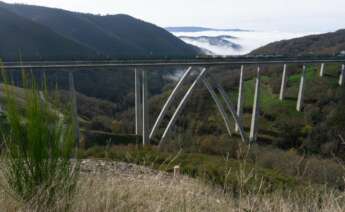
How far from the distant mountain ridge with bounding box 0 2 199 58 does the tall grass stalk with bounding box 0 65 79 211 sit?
79.4 metres

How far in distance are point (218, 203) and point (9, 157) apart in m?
2.11

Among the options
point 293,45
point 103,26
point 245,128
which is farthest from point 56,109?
point 103,26

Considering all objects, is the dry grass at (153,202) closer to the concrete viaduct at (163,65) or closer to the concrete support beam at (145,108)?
the concrete viaduct at (163,65)

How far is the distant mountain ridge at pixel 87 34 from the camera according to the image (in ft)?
289

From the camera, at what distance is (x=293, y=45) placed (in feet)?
385

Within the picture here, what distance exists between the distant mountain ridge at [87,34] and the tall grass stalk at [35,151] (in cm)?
7936

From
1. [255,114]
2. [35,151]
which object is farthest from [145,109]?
[35,151]

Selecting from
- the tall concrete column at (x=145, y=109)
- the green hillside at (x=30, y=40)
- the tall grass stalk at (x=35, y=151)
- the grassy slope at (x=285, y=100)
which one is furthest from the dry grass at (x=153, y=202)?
the green hillside at (x=30, y=40)

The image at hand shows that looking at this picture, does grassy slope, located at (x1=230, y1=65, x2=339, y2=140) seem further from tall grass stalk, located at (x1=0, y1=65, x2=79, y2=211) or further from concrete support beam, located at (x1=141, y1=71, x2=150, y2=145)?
tall grass stalk, located at (x1=0, y1=65, x2=79, y2=211)

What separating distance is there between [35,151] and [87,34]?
132546 mm

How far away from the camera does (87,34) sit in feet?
426

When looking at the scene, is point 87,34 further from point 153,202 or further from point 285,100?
point 153,202

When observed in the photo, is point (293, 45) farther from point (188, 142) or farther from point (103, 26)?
point (188, 142)

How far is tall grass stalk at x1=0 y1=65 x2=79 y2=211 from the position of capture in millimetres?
3139
